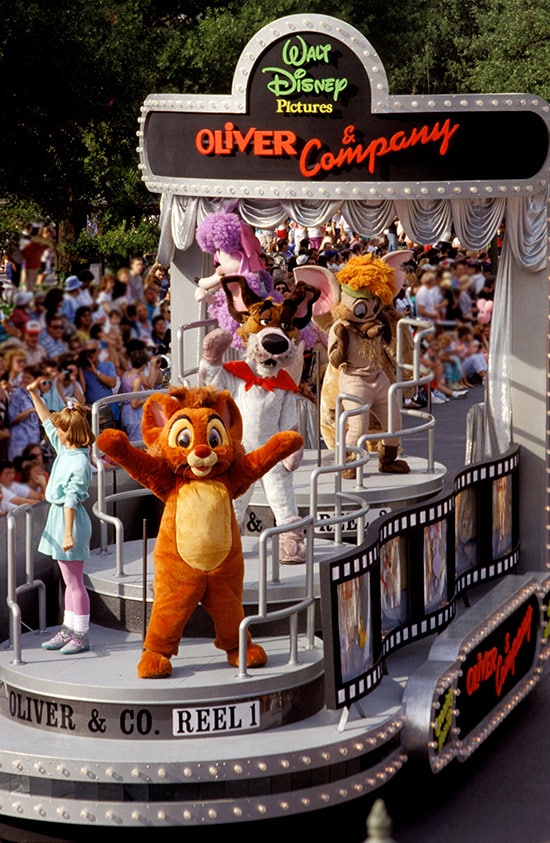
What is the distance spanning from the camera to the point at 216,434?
25.2ft

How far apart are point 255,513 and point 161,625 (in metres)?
2.46

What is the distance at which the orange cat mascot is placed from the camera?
7609 millimetres

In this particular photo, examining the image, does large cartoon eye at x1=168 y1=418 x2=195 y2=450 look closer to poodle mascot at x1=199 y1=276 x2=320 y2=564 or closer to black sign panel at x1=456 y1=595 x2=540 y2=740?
poodle mascot at x1=199 y1=276 x2=320 y2=564

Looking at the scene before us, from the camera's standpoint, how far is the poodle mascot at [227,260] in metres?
10.7

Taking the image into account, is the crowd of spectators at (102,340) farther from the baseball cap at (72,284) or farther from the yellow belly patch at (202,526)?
the yellow belly patch at (202,526)

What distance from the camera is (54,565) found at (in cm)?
901

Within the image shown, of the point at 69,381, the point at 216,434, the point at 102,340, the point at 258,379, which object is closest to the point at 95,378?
the point at 69,381

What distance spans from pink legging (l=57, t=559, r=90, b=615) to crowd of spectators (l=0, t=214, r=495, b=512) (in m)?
2.19

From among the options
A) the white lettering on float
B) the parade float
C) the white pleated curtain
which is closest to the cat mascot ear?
the parade float

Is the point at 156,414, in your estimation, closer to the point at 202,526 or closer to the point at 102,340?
the point at 202,526

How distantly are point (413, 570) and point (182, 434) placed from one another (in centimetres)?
182

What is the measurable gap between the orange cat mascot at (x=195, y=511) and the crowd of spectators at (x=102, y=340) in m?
2.77

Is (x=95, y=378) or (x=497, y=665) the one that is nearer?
(x=497, y=665)

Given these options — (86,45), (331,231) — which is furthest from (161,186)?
(331,231)
